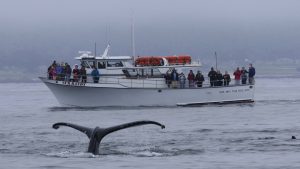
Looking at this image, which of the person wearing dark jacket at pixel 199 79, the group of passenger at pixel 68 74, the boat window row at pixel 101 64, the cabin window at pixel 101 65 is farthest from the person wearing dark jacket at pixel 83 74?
the person wearing dark jacket at pixel 199 79

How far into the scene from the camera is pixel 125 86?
61.8 m

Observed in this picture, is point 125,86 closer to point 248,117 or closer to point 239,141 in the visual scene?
point 248,117

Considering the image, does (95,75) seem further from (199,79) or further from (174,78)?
(199,79)

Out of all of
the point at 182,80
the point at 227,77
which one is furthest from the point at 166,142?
the point at 227,77

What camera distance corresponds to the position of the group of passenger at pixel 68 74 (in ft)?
201

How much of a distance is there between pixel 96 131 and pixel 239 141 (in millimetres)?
8774

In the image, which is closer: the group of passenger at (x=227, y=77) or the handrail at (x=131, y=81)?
the handrail at (x=131, y=81)

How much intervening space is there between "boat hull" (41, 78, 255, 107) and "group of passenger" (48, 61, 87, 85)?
12.8 inches

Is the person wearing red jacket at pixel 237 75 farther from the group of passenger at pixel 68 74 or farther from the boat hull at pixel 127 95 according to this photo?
the group of passenger at pixel 68 74

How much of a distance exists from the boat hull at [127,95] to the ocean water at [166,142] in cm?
472

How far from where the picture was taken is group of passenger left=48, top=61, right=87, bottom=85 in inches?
2413

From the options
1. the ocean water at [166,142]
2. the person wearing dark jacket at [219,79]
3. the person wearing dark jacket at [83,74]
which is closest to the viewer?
Answer: the ocean water at [166,142]

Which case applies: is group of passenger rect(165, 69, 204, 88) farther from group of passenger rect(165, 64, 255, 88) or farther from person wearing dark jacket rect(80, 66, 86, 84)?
person wearing dark jacket rect(80, 66, 86, 84)

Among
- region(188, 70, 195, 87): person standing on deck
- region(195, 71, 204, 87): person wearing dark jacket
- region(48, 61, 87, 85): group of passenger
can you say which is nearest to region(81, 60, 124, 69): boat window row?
region(48, 61, 87, 85): group of passenger
